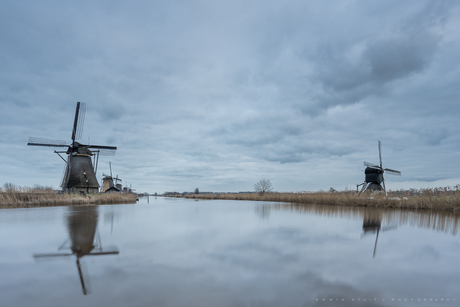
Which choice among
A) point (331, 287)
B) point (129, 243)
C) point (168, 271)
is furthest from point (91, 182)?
point (331, 287)

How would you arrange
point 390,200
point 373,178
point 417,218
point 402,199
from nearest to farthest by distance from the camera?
point 417,218, point 402,199, point 390,200, point 373,178

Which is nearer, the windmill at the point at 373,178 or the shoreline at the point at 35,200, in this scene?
the shoreline at the point at 35,200

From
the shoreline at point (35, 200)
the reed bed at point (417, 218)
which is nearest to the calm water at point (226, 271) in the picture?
the reed bed at point (417, 218)

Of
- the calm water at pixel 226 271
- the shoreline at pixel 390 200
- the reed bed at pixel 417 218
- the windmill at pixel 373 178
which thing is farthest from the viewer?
the windmill at pixel 373 178

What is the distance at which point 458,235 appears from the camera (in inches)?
272

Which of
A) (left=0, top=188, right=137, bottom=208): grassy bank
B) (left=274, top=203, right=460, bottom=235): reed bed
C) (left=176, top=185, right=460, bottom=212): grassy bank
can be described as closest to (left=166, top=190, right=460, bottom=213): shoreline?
(left=176, top=185, right=460, bottom=212): grassy bank

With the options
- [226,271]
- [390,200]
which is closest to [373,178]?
[390,200]

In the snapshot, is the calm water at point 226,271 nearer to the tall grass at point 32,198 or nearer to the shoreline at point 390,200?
the shoreline at point 390,200

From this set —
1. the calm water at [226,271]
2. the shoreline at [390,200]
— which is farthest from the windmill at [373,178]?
the calm water at [226,271]

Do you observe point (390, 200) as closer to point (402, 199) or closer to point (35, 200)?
point (402, 199)

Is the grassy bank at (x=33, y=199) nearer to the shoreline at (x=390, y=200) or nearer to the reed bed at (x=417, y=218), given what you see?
the reed bed at (x=417, y=218)

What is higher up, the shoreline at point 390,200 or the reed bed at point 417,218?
the shoreline at point 390,200

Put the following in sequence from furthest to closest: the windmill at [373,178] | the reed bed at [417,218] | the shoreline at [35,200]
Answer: the windmill at [373,178], the shoreline at [35,200], the reed bed at [417,218]

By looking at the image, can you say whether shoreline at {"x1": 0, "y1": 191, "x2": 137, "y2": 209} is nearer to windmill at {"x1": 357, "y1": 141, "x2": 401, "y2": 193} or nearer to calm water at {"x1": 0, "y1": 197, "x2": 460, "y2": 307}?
calm water at {"x1": 0, "y1": 197, "x2": 460, "y2": 307}
